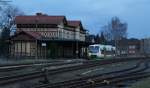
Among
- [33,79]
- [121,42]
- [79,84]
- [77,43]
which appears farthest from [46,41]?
[121,42]

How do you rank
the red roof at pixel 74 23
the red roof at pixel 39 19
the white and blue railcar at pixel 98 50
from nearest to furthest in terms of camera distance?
the white and blue railcar at pixel 98 50 → the red roof at pixel 39 19 → the red roof at pixel 74 23

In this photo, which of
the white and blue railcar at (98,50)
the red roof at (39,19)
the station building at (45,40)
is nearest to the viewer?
the white and blue railcar at (98,50)

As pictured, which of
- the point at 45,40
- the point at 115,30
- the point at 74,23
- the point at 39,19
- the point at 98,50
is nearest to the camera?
the point at 98,50

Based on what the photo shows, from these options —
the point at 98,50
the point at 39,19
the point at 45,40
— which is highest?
the point at 39,19

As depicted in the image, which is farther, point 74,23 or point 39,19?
point 74,23

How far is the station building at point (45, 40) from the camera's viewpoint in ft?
309

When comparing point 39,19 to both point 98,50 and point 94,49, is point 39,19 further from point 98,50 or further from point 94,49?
point 98,50

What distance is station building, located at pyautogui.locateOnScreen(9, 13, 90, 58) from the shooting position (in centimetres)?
9406

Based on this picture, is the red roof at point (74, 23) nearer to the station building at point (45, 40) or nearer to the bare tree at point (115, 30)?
the station building at point (45, 40)

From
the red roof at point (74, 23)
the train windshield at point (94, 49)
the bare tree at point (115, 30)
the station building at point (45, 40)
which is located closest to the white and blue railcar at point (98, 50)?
the train windshield at point (94, 49)

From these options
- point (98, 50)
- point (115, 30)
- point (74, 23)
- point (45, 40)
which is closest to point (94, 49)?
point (98, 50)

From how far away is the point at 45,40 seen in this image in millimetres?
93750

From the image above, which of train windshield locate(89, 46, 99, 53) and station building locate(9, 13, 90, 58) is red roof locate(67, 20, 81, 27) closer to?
station building locate(9, 13, 90, 58)

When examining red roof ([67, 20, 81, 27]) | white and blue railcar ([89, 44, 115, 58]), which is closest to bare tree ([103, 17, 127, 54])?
red roof ([67, 20, 81, 27])
